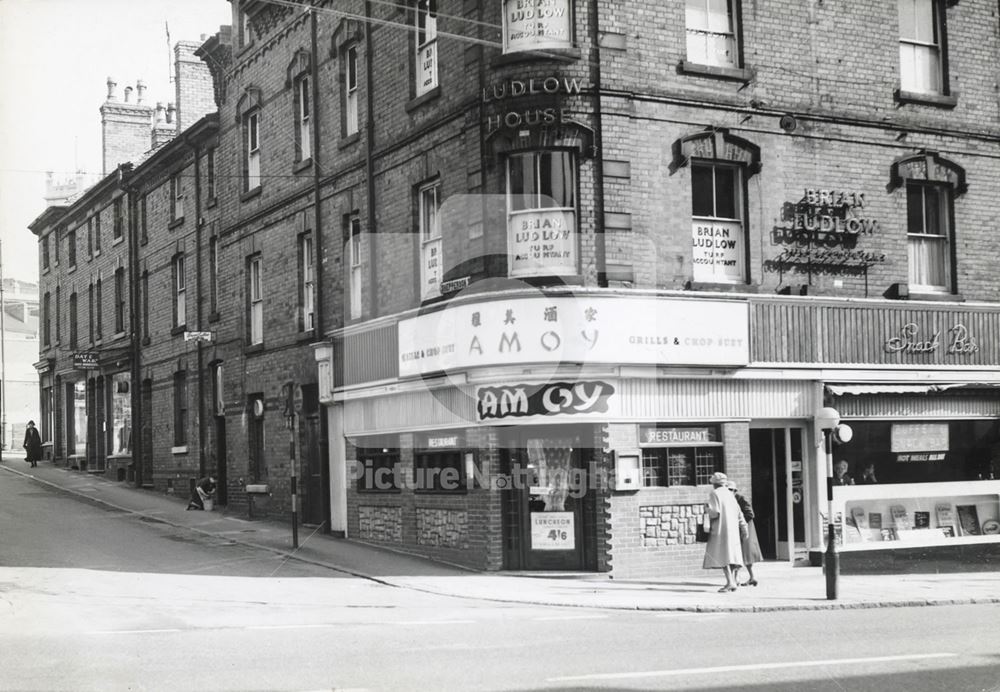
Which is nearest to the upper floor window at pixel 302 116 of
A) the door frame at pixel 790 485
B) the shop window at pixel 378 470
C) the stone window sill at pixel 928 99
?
the shop window at pixel 378 470

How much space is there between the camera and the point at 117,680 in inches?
362

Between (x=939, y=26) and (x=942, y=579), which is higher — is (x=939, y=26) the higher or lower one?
the higher one

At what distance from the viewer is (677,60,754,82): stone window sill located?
18.7 metres

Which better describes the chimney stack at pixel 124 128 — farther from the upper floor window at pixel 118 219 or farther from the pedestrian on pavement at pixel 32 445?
the pedestrian on pavement at pixel 32 445

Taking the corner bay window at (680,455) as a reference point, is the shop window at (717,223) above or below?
above

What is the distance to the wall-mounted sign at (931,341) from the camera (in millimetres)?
20219

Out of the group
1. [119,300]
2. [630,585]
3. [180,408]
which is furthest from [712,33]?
[119,300]

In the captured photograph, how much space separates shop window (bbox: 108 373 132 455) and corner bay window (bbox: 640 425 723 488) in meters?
23.4

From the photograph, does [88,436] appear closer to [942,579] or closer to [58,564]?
[58,564]

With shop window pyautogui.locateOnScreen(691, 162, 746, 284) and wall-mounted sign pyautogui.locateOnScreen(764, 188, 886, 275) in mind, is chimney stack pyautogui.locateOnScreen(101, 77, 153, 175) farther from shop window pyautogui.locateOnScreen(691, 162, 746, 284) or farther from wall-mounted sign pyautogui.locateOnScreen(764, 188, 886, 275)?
wall-mounted sign pyautogui.locateOnScreen(764, 188, 886, 275)

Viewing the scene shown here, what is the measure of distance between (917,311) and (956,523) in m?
3.97

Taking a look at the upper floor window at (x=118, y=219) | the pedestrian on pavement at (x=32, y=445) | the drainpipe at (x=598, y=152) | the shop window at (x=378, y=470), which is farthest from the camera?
the pedestrian on pavement at (x=32, y=445)

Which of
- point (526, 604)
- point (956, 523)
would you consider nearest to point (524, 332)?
point (526, 604)

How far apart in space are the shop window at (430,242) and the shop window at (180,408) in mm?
14320
